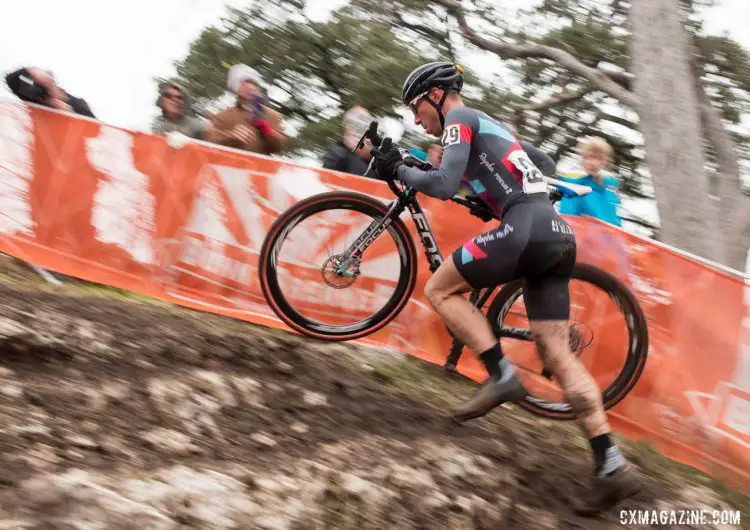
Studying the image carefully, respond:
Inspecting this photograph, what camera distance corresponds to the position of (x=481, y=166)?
4086 millimetres

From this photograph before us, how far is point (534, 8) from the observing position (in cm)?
1259

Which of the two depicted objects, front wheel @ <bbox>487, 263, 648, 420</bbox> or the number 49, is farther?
front wheel @ <bbox>487, 263, 648, 420</bbox>

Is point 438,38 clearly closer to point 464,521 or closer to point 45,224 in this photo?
point 45,224

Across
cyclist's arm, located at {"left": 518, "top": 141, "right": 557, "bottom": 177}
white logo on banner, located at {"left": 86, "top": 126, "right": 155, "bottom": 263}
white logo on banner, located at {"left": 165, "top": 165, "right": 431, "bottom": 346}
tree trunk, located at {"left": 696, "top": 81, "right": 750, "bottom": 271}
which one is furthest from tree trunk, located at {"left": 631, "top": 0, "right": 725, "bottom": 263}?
white logo on banner, located at {"left": 86, "top": 126, "right": 155, "bottom": 263}

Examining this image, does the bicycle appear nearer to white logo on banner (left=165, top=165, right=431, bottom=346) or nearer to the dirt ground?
the dirt ground

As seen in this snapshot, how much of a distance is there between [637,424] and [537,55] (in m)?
7.91

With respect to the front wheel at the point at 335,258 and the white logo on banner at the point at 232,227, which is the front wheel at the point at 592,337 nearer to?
the front wheel at the point at 335,258

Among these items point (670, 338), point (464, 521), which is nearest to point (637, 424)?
point (670, 338)

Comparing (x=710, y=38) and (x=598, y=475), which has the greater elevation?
(x=710, y=38)

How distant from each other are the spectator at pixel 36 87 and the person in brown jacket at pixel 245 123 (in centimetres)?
129

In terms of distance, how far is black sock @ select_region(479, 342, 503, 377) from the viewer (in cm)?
397

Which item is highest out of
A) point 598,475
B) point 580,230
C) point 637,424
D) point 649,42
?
point 649,42

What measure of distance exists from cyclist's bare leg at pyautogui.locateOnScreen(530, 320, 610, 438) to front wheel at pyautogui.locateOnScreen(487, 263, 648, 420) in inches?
25.3

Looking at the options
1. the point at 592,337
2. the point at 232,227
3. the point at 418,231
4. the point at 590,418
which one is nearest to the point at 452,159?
the point at 418,231
